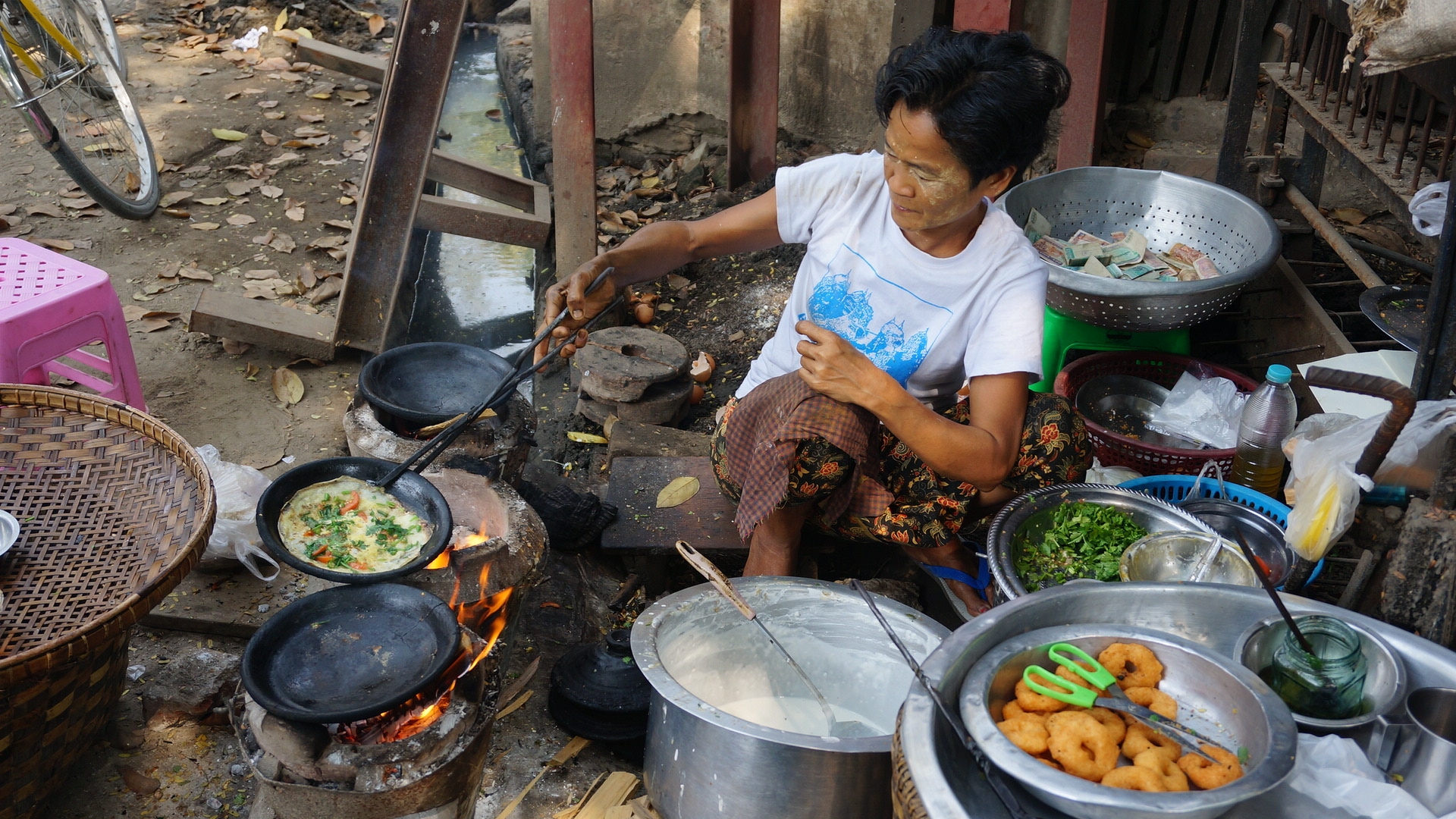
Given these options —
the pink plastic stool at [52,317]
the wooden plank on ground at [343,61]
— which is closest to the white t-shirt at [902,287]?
the pink plastic stool at [52,317]

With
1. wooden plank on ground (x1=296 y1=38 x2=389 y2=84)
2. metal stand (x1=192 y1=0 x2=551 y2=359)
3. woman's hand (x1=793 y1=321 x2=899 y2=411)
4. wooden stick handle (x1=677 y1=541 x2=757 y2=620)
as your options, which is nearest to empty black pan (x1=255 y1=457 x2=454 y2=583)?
wooden stick handle (x1=677 y1=541 x2=757 y2=620)

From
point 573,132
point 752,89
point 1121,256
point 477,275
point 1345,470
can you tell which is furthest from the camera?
point 477,275

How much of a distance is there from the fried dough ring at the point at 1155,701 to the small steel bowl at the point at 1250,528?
3.99 feet

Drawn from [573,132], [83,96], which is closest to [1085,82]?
[573,132]

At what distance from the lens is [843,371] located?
249cm

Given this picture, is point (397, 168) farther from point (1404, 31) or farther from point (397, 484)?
point (1404, 31)

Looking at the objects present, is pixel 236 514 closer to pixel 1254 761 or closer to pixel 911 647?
pixel 911 647

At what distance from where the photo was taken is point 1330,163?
205 inches

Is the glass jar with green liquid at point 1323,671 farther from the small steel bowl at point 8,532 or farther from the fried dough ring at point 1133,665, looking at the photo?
the small steel bowl at point 8,532

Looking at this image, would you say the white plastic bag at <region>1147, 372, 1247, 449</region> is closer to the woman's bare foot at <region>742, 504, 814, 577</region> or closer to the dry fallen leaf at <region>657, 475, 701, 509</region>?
the woman's bare foot at <region>742, 504, 814, 577</region>

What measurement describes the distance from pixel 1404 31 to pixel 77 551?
3.00 metres

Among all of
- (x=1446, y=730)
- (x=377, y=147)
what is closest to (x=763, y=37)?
(x=377, y=147)

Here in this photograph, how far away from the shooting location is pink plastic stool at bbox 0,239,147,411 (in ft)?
10.5

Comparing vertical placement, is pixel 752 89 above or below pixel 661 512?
above
